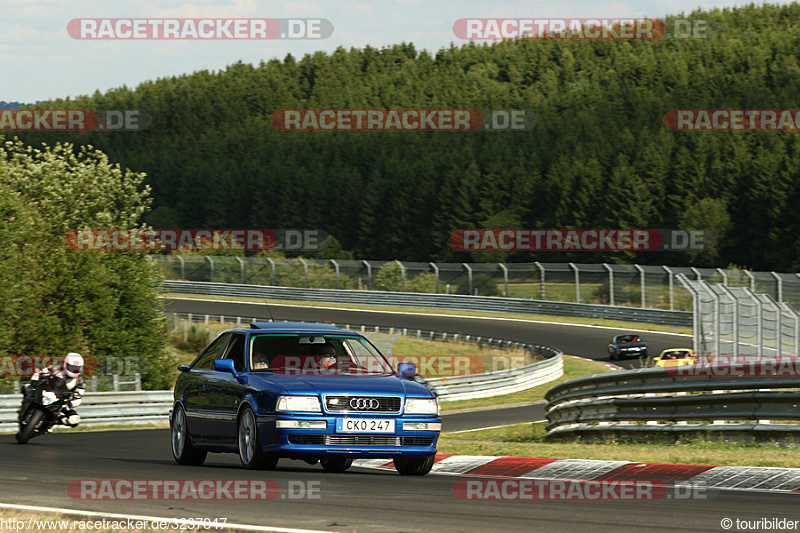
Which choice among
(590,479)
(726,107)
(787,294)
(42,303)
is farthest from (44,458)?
(726,107)

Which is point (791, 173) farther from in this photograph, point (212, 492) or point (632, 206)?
point (212, 492)

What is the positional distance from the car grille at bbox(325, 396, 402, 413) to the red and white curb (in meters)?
1.18

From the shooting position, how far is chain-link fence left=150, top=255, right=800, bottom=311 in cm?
5103

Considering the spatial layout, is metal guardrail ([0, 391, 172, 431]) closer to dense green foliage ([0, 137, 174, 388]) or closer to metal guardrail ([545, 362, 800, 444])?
dense green foliage ([0, 137, 174, 388])

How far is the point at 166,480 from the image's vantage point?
32.9 feet

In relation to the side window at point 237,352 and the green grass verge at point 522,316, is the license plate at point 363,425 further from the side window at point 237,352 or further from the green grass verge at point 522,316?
the green grass verge at point 522,316

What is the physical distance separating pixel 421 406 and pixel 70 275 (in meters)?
A: 24.6

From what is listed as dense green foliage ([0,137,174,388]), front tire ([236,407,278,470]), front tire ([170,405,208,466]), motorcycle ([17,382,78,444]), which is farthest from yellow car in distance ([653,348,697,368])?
front tire ([236,407,278,470])

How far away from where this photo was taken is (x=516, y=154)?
414 ft

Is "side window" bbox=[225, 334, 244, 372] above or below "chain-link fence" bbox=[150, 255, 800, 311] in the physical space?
above

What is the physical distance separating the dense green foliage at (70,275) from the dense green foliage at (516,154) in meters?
65.7

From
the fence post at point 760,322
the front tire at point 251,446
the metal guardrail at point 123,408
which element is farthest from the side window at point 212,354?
the metal guardrail at point 123,408

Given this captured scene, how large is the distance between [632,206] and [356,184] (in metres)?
38.1

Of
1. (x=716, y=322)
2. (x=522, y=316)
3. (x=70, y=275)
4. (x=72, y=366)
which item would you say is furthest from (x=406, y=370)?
(x=522, y=316)
